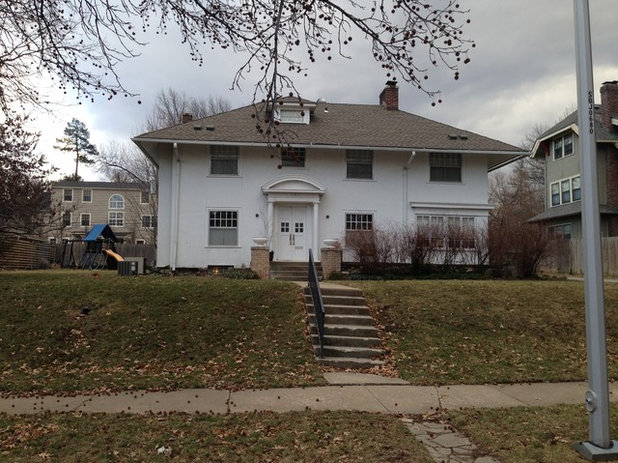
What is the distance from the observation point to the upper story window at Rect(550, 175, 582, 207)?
28453 millimetres

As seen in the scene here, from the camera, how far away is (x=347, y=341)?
9.11 meters

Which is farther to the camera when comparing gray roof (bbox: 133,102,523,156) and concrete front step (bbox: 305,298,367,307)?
gray roof (bbox: 133,102,523,156)

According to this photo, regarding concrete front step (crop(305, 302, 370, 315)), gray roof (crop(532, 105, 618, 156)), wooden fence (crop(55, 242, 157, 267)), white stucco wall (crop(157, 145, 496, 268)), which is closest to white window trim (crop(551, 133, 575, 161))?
gray roof (crop(532, 105, 618, 156))

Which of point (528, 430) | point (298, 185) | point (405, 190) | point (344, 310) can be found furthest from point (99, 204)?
point (528, 430)

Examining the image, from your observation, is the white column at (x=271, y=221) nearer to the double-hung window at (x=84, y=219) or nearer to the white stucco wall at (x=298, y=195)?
the white stucco wall at (x=298, y=195)

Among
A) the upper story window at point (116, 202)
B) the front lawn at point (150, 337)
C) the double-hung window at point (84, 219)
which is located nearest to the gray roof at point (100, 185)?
→ the upper story window at point (116, 202)

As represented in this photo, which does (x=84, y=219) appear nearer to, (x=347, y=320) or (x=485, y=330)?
(x=347, y=320)

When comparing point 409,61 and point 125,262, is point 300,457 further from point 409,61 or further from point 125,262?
point 125,262

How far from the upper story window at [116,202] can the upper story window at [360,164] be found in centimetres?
3792

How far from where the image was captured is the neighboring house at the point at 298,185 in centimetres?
1912

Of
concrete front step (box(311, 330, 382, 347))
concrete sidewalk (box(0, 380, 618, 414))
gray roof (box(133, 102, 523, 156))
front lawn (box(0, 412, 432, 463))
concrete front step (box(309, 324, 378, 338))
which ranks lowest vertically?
concrete sidewalk (box(0, 380, 618, 414))

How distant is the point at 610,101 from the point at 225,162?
21909mm

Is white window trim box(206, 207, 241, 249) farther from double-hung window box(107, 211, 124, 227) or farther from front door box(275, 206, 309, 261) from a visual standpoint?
double-hung window box(107, 211, 124, 227)

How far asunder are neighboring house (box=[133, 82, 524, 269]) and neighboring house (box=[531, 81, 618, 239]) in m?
8.94
